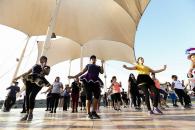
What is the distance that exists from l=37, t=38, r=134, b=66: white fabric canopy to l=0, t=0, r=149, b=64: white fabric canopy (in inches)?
286

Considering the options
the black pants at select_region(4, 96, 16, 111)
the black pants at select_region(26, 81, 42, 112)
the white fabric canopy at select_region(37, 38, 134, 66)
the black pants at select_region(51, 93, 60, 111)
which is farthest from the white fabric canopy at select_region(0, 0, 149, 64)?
the black pants at select_region(26, 81, 42, 112)

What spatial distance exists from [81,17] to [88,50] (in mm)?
12640

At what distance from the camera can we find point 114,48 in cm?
3931

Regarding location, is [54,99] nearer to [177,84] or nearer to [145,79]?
[145,79]

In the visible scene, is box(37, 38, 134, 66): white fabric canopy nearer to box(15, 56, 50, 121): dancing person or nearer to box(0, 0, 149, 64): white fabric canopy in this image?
box(0, 0, 149, 64): white fabric canopy

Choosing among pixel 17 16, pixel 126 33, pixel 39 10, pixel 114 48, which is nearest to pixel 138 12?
pixel 126 33

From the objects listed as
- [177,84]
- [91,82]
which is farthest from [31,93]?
[177,84]

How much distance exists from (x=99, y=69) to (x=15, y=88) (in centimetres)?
960

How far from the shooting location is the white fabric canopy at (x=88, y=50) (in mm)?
36500

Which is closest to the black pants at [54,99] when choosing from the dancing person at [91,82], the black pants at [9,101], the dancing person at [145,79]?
the black pants at [9,101]

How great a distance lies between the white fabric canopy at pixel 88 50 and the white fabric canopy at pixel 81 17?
7266 millimetres

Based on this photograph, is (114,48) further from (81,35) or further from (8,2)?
(8,2)

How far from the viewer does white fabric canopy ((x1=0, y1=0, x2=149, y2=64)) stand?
23.3 metres

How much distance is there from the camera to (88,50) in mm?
39094
